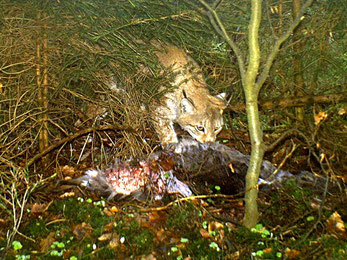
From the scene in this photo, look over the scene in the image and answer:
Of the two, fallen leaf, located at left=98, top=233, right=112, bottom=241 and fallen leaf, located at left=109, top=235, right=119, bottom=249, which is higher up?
fallen leaf, located at left=109, top=235, right=119, bottom=249

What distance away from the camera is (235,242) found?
2812 mm

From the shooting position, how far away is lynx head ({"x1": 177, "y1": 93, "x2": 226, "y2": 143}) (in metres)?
4.80

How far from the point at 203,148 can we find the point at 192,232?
1964mm

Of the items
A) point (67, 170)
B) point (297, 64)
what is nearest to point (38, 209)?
point (67, 170)

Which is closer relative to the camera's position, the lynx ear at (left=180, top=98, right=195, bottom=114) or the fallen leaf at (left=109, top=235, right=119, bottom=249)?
the fallen leaf at (left=109, top=235, right=119, bottom=249)

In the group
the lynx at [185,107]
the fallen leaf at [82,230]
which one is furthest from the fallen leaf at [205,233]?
the lynx at [185,107]

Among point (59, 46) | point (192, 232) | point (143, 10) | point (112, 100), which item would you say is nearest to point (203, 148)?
point (112, 100)

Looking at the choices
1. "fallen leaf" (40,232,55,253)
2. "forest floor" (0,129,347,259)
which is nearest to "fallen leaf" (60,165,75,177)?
"forest floor" (0,129,347,259)

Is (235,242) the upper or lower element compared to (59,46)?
upper

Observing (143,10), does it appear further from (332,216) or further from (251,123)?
(332,216)

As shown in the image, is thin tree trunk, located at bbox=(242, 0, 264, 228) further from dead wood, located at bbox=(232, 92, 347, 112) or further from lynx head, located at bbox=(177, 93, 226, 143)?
lynx head, located at bbox=(177, 93, 226, 143)

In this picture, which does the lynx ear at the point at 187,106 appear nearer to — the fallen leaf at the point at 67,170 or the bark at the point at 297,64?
the bark at the point at 297,64

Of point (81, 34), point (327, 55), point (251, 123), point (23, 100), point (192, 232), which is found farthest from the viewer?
point (327, 55)

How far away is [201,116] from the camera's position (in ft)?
15.7
